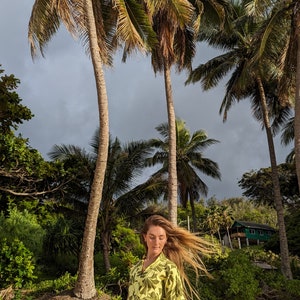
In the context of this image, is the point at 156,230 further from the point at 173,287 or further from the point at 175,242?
the point at 173,287

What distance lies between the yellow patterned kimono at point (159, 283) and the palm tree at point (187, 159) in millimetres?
28888

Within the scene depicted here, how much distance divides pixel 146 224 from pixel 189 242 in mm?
430

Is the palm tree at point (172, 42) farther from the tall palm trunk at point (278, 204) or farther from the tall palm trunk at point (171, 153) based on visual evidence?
the tall palm trunk at point (278, 204)

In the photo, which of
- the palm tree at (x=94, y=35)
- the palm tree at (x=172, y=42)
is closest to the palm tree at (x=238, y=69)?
the palm tree at (x=172, y=42)

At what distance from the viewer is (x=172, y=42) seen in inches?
713

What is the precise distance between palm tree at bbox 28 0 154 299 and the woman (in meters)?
8.38

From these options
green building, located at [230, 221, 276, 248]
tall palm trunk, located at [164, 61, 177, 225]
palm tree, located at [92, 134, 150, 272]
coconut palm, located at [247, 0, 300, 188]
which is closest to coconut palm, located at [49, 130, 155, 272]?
palm tree, located at [92, 134, 150, 272]

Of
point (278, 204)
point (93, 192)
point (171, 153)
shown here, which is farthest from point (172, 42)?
point (278, 204)

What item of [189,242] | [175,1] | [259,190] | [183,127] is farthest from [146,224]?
[259,190]

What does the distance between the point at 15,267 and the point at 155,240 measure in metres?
10.8

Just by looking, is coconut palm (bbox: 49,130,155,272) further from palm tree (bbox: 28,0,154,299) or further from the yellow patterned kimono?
the yellow patterned kimono

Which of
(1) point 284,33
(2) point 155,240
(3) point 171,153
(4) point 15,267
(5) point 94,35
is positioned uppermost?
(1) point 284,33

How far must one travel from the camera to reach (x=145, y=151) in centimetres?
2123

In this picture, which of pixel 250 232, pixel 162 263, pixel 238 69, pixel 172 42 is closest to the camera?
pixel 162 263
